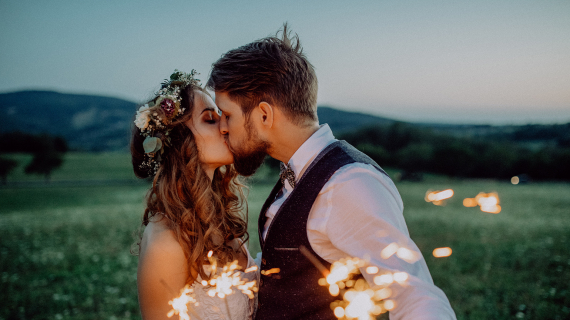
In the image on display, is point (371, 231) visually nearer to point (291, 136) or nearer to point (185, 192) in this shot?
point (291, 136)

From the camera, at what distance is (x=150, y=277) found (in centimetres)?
251

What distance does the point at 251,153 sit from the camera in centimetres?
271

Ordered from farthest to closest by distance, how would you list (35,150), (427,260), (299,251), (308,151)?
(35,150)
(427,260)
(308,151)
(299,251)

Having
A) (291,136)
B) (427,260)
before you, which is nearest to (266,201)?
(291,136)

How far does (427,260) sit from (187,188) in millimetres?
8434

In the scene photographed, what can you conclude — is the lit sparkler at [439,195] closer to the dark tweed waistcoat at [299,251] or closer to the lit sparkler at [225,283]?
the dark tweed waistcoat at [299,251]

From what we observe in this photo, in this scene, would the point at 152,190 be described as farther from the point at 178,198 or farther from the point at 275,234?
the point at 275,234

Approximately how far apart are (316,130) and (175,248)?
56.8 inches

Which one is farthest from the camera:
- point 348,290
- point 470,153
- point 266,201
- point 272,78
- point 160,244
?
point 470,153

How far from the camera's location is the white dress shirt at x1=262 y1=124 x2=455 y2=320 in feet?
5.29

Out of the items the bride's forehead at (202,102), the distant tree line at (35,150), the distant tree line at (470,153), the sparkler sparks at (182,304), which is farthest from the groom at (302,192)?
the distant tree line at (35,150)

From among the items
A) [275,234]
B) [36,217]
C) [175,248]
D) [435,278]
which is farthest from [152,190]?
[36,217]

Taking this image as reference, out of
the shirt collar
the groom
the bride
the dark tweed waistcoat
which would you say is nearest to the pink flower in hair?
the bride

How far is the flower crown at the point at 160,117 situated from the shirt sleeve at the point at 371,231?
1566 mm
